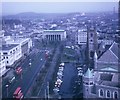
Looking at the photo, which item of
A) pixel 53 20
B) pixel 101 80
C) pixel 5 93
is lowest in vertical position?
pixel 5 93

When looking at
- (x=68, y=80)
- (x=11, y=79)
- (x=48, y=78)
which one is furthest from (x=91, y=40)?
(x=11, y=79)

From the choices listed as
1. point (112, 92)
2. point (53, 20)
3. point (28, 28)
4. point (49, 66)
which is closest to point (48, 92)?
point (112, 92)

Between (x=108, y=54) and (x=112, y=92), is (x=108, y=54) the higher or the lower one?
the higher one

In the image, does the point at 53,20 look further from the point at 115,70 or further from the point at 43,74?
the point at 115,70

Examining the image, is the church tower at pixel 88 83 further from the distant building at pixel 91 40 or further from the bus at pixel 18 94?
the distant building at pixel 91 40

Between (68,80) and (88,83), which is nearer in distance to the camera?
(88,83)

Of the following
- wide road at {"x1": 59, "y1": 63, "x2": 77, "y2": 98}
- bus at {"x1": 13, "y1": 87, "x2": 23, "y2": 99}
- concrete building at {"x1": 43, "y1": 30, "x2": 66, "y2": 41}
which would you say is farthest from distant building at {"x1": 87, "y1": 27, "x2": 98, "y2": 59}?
concrete building at {"x1": 43, "y1": 30, "x2": 66, "y2": 41}

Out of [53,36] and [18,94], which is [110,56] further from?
[53,36]

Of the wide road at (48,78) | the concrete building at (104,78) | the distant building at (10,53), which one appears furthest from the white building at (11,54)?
the concrete building at (104,78)
